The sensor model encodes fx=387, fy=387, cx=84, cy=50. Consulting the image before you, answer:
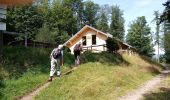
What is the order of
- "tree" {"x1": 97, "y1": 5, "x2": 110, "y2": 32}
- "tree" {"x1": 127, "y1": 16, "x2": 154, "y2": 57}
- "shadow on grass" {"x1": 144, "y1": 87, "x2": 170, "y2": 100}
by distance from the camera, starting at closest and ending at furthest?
"shadow on grass" {"x1": 144, "y1": 87, "x2": 170, "y2": 100} → "tree" {"x1": 127, "y1": 16, "x2": 154, "y2": 57} → "tree" {"x1": 97, "y1": 5, "x2": 110, "y2": 32}

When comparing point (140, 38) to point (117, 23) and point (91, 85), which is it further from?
point (91, 85)

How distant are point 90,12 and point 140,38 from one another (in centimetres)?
2077

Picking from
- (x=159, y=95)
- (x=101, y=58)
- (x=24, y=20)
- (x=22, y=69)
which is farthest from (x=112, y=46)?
(x=24, y=20)

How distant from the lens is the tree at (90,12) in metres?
101

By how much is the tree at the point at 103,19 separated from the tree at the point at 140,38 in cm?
945

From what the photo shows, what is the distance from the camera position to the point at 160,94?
61.8 ft

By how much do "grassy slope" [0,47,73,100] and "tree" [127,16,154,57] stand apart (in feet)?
181

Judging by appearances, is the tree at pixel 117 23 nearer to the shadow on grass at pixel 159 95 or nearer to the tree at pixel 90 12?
the tree at pixel 90 12

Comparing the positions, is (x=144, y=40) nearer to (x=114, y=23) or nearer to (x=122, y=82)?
(x=114, y=23)

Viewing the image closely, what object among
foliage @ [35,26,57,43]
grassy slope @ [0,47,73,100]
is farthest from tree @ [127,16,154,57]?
grassy slope @ [0,47,73,100]

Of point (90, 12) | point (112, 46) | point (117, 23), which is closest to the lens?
point (112, 46)

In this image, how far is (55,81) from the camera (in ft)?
67.3

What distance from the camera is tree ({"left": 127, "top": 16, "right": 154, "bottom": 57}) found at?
81875 mm

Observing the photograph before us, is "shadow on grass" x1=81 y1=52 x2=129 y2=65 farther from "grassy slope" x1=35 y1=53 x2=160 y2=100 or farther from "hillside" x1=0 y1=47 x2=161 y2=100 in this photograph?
"grassy slope" x1=35 y1=53 x2=160 y2=100
